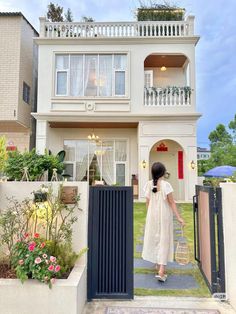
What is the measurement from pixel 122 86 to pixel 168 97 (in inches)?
85.6

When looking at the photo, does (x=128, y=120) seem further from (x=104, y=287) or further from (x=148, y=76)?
(x=104, y=287)

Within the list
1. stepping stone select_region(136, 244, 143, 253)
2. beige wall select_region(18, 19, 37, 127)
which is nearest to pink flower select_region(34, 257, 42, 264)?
stepping stone select_region(136, 244, 143, 253)

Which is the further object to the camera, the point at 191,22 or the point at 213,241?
the point at 191,22

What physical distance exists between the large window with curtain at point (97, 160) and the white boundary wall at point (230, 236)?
9846mm

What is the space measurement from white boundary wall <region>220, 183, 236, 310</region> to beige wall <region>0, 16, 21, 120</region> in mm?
10798

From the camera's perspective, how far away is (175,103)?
11.2 meters

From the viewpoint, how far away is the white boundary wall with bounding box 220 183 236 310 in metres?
2.68

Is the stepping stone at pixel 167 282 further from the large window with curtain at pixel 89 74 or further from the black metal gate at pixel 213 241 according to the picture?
the large window with curtain at pixel 89 74

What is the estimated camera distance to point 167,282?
10.9 feet

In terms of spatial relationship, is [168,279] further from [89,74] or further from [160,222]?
[89,74]

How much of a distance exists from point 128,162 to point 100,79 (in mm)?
4242

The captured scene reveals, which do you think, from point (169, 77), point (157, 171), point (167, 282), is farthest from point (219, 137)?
point (167, 282)

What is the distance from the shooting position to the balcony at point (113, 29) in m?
11.5

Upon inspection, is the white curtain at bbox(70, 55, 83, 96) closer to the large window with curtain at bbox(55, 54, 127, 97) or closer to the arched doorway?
the large window with curtain at bbox(55, 54, 127, 97)
